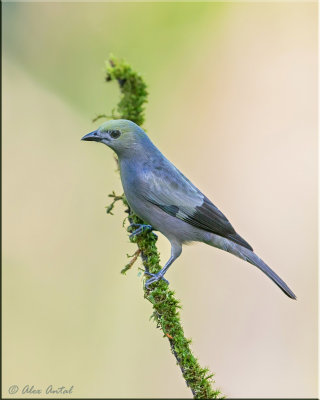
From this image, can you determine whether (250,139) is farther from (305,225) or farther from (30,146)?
(30,146)

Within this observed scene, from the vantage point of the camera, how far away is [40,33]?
29.3ft

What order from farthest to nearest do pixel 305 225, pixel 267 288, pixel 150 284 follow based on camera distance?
pixel 305 225
pixel 267 288
pixel 150 284

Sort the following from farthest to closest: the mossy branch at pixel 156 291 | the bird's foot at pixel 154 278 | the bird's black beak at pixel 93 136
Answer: the bird's black beak at pixel 93 136, the bird's foot at pixel 154 278, the mossy branch at pixel 156 291

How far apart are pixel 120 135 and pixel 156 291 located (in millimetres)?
1661

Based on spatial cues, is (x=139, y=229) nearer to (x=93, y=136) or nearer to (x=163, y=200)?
(x=163, y=200)

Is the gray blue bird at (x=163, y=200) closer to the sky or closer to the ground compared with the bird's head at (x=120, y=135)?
closer to the ground

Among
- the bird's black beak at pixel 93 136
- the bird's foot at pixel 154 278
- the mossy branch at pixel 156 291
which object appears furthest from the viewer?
the bird's black beak at pixel 93 136

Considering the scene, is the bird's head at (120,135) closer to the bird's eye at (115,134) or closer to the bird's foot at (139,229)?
the bird's eye at (115,134)

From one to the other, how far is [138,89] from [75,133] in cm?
319

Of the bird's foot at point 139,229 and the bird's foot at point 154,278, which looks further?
the bird's foot at point 139,229

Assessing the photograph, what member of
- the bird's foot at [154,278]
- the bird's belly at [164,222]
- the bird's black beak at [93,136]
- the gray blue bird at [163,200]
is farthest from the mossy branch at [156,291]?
the bird's black beak at [93,136]

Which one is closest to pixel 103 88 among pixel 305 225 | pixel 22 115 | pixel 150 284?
pixel 22 115

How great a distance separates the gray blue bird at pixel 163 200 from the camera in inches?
201

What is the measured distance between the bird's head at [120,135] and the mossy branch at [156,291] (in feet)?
1.23
